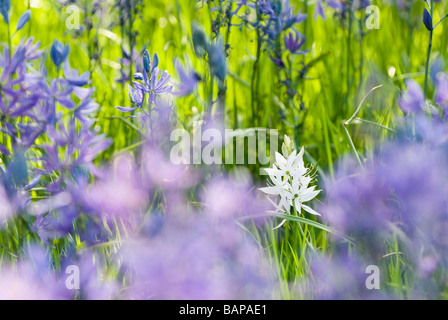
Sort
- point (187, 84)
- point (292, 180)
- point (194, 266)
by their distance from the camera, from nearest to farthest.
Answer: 1. point (194, 266)
2. point (292, 180)
3. point (187, 84)

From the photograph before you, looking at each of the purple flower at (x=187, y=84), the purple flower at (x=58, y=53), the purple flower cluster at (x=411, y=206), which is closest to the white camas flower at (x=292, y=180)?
the purple flower cluster at (x=411, y=206)

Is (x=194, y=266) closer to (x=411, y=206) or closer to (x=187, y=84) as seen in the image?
(x=411, y=206)

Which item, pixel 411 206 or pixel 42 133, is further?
pixel 42 133

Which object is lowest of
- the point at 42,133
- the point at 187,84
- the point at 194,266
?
the point at 194,266

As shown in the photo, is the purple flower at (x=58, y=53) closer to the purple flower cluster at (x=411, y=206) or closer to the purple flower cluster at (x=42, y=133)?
the purple flower cluster at (x=42, y=133)

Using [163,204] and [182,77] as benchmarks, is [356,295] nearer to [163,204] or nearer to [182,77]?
[163,204]

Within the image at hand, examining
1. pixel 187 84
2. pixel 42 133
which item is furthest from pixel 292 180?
pixel 42 133

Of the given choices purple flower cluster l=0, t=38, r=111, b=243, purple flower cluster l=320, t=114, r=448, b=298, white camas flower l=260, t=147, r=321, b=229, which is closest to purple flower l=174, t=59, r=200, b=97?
purple flower cluster l=0, t=38, r=111, b=243

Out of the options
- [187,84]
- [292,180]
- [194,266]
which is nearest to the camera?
[194,266]

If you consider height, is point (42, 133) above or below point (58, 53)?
below

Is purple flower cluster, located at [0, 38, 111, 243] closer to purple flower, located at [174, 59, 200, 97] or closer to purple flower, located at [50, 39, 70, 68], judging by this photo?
purple flower, located at [50, 39, 70, 68]

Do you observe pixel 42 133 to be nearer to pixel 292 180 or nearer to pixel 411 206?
pixel 292 180
